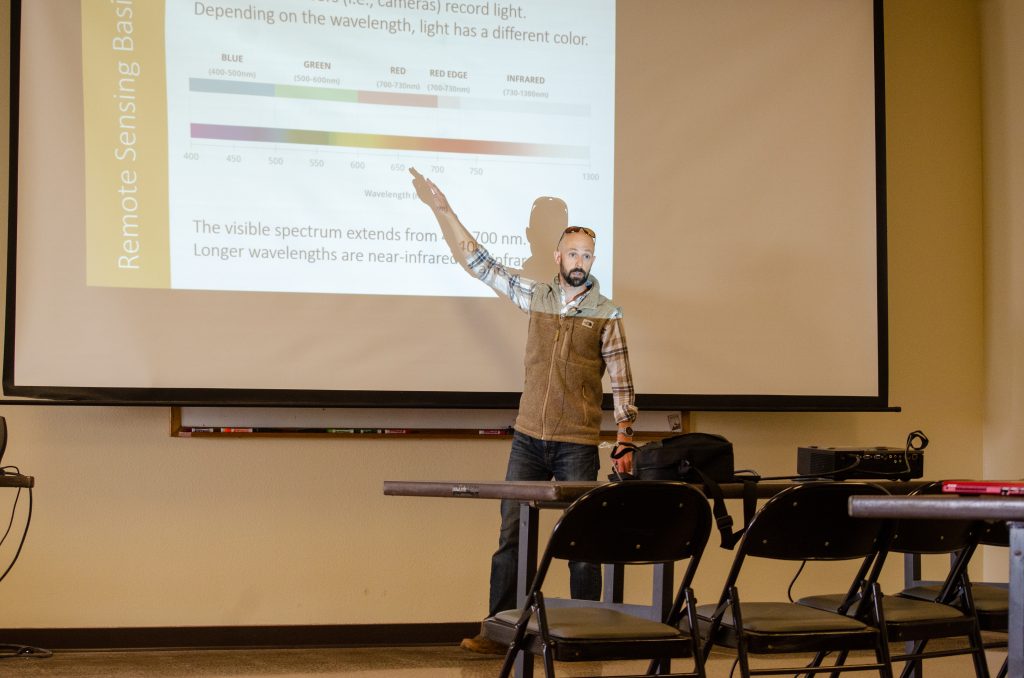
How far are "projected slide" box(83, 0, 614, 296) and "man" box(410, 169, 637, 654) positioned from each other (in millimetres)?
407

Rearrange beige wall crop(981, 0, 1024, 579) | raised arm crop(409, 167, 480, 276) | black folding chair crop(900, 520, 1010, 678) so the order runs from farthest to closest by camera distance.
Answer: beige wall crop(981, 0, 1024, 579) → raised arm crop(409, 167, 480, 276) → black folding chair crop(900, 520, 1010, 678)

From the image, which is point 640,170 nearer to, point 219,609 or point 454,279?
point 454,279

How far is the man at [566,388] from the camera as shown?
3.53m

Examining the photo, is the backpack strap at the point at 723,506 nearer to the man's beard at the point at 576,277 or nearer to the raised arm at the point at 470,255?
the man's beard at the point at 576,277

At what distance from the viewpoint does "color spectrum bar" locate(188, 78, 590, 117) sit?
3.86 m

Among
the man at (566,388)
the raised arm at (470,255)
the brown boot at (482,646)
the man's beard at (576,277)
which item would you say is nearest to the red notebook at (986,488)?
the man at (566,388)

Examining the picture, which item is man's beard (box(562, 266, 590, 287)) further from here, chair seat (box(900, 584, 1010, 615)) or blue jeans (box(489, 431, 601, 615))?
chair seat (box(900, 584, 1010, 615))

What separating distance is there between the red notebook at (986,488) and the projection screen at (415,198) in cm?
253

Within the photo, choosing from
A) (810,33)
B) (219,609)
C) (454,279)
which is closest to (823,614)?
(454,279)

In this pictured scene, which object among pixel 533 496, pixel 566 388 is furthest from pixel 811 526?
pixel 566 388

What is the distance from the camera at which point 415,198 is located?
13.1ft

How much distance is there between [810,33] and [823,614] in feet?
9.13

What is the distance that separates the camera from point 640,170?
13.8ft

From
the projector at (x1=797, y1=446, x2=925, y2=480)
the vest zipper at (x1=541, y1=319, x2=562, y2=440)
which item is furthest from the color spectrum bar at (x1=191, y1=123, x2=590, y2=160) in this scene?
the projector at (x1=797, y1=446, x2=925, y2=480)
